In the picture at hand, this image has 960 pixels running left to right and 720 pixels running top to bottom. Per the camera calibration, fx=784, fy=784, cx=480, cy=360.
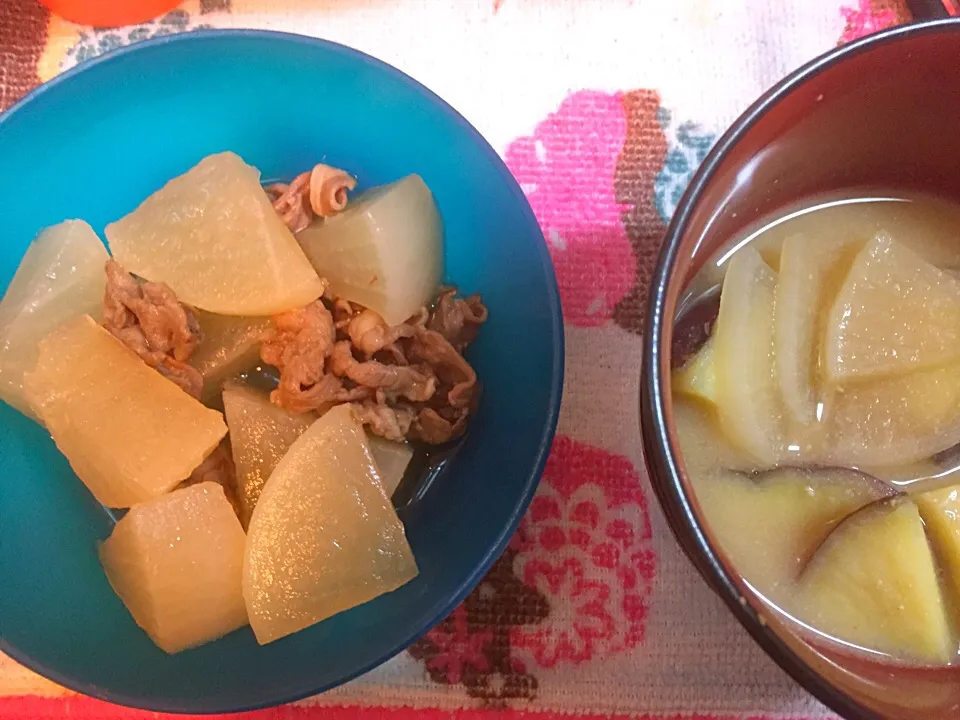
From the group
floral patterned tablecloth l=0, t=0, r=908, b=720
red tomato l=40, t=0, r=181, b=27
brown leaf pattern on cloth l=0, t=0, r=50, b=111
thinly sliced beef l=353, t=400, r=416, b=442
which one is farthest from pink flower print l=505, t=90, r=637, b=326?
brown leaf pattern on cloth l=0, t=0, r=50, b=111

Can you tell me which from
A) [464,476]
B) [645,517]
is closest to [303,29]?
[464,476]

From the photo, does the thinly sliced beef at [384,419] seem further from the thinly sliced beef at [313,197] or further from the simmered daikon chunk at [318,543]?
the thinly sliced beef at [313,197]

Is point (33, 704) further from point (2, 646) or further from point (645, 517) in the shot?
point (645, 517)

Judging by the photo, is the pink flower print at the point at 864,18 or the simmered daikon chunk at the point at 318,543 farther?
the pink flower print at the point at 864,18

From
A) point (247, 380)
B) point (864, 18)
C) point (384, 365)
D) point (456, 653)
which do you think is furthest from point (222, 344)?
point (864, 18)

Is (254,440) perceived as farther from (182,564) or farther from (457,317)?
(457,317)

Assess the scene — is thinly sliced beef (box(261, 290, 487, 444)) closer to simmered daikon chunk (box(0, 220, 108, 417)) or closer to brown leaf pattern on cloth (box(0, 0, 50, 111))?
simmered daikon chunk (box(0, 220, 108, 417))

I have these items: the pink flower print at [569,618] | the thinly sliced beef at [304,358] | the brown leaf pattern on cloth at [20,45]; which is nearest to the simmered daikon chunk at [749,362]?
the pink flower print at [569,618]
